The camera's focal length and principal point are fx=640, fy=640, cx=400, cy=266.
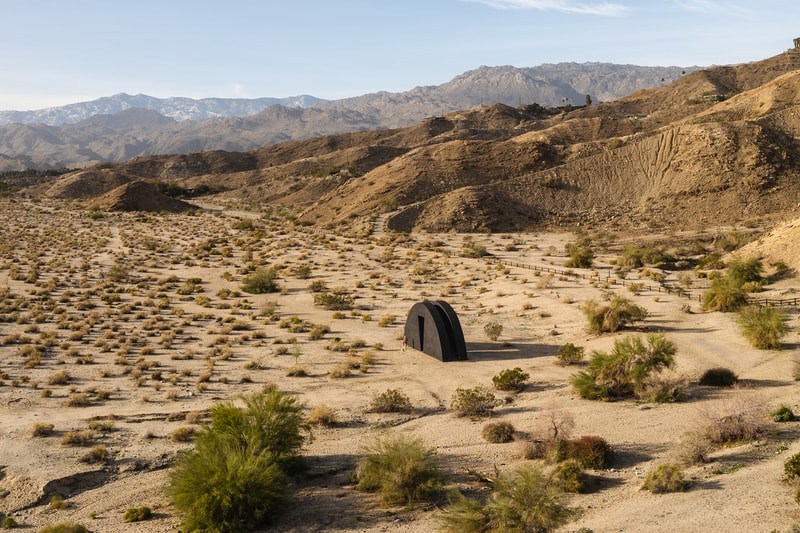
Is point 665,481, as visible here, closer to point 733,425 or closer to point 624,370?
point 733,425

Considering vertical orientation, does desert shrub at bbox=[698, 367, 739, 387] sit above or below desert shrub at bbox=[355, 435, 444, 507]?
above

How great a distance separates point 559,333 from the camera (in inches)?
1196

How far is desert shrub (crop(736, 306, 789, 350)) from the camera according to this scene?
78.6 ft

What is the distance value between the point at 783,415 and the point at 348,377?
48.4 ft

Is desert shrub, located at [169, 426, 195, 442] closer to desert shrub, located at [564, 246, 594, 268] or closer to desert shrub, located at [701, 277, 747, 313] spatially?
desert shrub, located at [701, 277, 747, 313]

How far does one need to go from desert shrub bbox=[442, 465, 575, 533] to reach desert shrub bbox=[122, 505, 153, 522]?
6886mm

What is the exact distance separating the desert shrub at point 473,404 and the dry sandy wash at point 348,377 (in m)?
0.60

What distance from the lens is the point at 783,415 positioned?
17.2 metres

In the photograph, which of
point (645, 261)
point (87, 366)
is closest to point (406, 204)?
point (645, 261)

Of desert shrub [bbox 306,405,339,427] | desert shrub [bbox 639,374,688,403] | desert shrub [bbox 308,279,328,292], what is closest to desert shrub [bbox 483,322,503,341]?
desert shrub [bbox 639,374,688,403]

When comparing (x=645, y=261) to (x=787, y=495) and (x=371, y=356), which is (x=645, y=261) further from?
(x=787, y=495)

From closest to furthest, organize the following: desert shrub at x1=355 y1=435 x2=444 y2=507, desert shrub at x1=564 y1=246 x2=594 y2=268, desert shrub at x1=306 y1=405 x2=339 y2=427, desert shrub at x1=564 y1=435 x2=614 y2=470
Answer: desert shrub at x1=355 y1=435 x2=444 y2=507 < desert shrub at x1=564 y1=435 x2=614 y2=470 < desert shrub at x1=306 y1=405 x2=339 y2=427 < desert shrub at x1=564 y1=246 x2=594 y2=268

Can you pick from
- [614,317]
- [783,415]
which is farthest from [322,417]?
[614,317]

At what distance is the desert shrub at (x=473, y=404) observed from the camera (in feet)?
67.1
